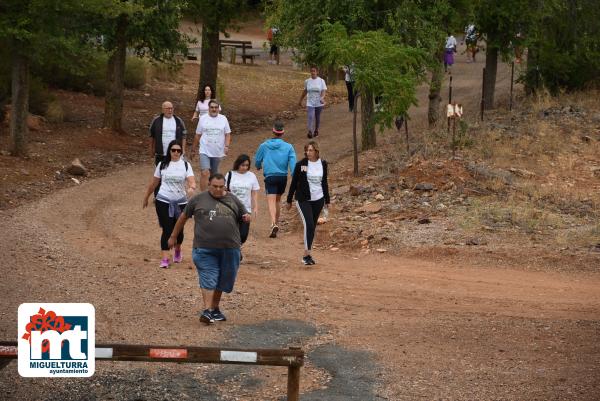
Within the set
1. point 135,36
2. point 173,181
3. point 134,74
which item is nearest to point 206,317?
point 173,181

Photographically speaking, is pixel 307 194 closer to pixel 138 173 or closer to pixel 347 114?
pixel 138 173

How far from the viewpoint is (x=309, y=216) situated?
16.5 meters

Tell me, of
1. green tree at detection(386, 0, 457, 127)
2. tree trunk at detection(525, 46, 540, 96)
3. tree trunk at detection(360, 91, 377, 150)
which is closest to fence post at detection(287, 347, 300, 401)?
green tree at detection(386, 0, 457, 127)

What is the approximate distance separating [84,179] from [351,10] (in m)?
6.82

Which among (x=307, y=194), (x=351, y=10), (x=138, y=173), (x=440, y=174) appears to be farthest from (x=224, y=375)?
(x=351, y=10)

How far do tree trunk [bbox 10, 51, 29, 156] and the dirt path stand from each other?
4.97m

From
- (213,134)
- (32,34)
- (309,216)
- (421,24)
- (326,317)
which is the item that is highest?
(421,24)

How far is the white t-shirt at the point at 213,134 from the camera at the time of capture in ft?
65.3

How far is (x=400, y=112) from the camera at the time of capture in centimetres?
2305

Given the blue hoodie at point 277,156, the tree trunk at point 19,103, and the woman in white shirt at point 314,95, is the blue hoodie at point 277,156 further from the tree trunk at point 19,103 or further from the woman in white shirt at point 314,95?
the woman in white shirt at point 314,95

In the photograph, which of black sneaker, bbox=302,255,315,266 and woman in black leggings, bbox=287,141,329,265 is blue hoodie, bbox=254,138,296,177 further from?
black sneaker, bbox=302,255,315,266

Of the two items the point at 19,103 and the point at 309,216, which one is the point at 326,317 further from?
the point at 19,103

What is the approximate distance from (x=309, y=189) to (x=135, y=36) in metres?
12.9

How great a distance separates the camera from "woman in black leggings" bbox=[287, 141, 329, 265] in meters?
16.5
